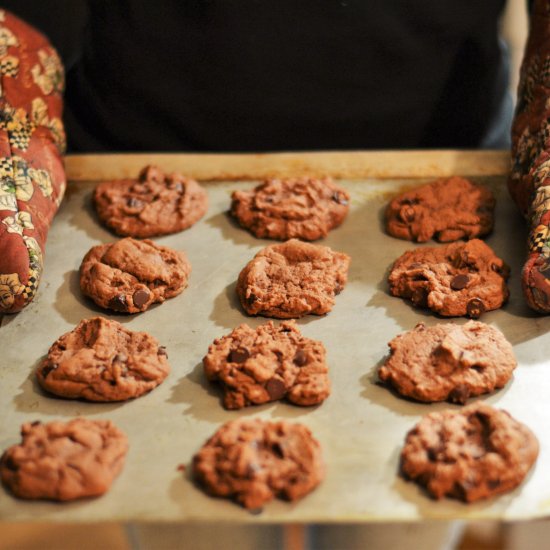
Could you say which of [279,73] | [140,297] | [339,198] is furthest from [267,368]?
[279,73]

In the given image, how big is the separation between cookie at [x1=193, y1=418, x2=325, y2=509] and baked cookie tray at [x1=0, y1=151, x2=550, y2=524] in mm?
34

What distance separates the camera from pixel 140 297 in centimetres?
218

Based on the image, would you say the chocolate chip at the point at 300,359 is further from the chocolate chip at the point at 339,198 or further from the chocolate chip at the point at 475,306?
the chocolate chip at the point at 339,198

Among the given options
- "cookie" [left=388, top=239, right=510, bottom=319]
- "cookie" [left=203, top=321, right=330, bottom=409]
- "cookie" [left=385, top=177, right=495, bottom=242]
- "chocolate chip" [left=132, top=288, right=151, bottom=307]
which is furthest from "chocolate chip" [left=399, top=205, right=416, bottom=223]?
"chocolate chip" [left=132, top=288, right=151, bottom=307]

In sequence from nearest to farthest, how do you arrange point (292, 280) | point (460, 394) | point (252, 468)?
point (252, 468), point (460, 394), point (292, 280)

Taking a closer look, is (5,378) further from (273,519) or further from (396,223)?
(396,223)

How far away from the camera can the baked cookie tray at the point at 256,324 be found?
1.67 meters

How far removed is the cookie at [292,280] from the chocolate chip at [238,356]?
25 cm

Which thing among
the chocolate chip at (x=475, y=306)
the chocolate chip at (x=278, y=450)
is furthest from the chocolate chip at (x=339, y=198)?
the chocolate chip at (x=278, y=450)

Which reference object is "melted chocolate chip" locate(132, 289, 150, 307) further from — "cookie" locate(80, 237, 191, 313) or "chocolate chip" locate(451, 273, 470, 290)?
"chocolate chip" locate(451, 273, 470, 290)

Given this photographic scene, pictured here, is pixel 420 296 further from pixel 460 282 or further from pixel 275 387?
pixel 275 387

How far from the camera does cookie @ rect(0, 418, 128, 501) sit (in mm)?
1667

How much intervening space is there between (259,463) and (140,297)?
72 cm

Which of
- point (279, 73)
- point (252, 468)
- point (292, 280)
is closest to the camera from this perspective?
point (252, 468)
